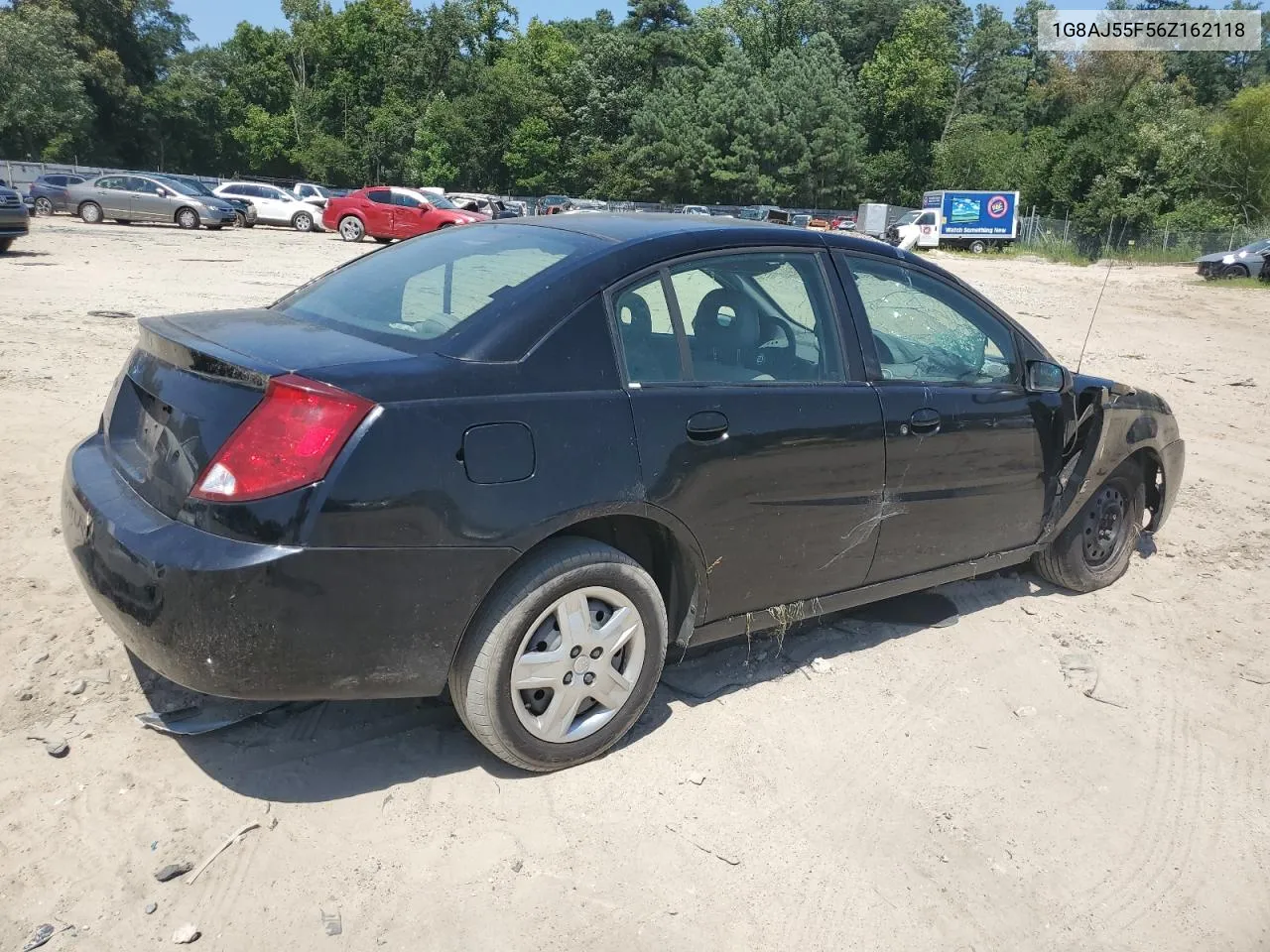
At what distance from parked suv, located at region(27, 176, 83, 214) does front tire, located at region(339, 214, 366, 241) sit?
790 centimetres

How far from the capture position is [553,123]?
6931 cm

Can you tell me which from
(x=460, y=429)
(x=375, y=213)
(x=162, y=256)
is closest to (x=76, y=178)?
(x=375, y=213)

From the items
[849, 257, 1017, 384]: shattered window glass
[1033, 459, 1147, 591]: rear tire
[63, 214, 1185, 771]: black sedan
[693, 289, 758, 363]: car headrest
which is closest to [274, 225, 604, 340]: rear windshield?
[63, 214, 1185, 771]: black sedan

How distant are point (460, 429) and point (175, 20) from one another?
81599 mm

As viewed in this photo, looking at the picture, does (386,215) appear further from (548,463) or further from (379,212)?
(548,463)

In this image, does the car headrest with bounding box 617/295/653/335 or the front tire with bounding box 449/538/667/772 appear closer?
the front tire with bounding box 449/538/667/772

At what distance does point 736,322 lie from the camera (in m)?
3.61

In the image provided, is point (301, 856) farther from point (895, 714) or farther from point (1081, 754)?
point (1081, 754)

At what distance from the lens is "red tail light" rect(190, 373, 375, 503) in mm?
2566

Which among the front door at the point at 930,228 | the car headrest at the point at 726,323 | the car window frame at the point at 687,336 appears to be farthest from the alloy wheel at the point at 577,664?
the front door at the point at 930,228

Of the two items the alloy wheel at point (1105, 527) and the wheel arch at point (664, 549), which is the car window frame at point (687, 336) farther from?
the alloy wheel at point (1105, 527)

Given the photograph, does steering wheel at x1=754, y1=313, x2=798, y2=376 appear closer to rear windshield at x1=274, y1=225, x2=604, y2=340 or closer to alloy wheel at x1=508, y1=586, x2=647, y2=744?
rear windshield at x1=274, y1=225, x2=604, y2=340

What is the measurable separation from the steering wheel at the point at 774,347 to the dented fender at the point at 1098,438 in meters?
1.66

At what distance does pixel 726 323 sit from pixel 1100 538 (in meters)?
2.67
